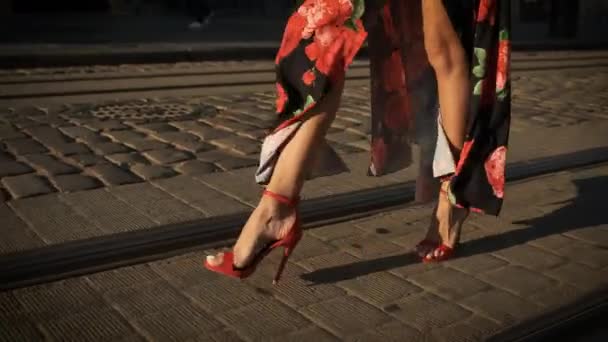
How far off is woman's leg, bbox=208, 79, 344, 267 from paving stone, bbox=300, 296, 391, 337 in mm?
298

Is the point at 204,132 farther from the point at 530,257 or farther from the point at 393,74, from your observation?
the point at 530,257

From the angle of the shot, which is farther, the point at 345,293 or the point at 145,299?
the point at 345,293

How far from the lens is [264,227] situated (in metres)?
2.38

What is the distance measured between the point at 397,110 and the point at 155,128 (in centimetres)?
270

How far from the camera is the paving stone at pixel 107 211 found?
9.83ft

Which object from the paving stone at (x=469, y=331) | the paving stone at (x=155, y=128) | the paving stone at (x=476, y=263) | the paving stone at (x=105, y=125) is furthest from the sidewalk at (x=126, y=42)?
the paving stone at (x=469, y=331)

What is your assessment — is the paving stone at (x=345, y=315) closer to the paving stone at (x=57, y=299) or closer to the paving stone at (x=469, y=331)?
the paving stone at (x=469, y=331)

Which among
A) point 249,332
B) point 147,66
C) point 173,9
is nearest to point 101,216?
point 249,332

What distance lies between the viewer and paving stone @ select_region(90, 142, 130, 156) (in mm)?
4332

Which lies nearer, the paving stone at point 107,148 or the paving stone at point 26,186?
the paving stone at point 26,186

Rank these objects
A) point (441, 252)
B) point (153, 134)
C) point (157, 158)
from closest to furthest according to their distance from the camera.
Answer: point (441, 252)
point (157, 158)
point (153, 134)

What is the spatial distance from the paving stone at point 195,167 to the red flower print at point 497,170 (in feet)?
5.84

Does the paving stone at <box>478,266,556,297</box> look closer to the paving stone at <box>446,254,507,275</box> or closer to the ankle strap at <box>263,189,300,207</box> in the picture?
the paving stone at <box>446,254,507,275</box>

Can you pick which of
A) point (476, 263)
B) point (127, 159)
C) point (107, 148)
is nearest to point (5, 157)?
point (107, 148)
